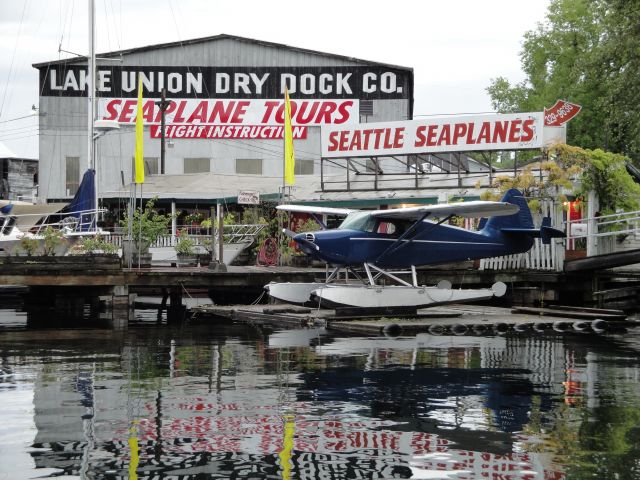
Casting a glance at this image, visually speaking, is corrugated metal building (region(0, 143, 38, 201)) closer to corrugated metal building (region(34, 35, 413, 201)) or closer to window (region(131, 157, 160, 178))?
corrugated metal building (region(34, 35, 413, 201))

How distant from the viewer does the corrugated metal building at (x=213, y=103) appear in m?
50.8

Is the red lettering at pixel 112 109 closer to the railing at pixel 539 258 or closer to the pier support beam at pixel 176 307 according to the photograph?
the pier support beam at pixel 176 307

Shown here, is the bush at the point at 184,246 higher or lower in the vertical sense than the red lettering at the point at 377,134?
lower

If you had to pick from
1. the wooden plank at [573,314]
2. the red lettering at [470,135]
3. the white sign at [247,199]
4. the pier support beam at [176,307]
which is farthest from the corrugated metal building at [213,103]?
the wooden plank at [573,314]

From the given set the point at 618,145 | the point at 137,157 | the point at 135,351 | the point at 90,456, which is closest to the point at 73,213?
the point at 137,157

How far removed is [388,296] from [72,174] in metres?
32.2

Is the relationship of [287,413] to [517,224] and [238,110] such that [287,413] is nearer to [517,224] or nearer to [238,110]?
[517,224]

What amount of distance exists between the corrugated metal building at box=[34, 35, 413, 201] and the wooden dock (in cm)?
2765

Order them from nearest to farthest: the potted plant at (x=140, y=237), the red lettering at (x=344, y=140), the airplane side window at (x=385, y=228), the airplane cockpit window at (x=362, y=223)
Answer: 1. the airplane cockpit window at (x=362, y=223)
2. the airplane side window at (x=385, y=228)
3. the potted plant at (x=140, y=237)
4. the red lettering at (x=344, y=140)

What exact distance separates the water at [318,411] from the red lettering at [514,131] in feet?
59.2

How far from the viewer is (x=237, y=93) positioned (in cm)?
5141

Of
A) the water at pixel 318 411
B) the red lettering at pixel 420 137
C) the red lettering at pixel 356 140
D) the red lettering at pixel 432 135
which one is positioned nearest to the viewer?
the water at pixel 318 411

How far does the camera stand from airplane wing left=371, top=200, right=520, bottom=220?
838 inches

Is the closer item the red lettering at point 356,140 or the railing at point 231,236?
the railing at point 231,236
